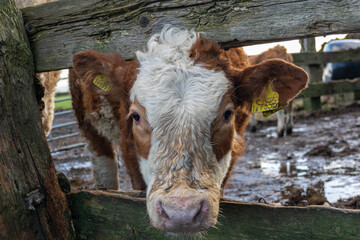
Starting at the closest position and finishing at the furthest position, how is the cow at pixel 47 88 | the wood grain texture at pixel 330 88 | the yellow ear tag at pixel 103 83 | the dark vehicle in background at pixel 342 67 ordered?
1. the yellow ear tag at pixel 103 83
2. the cow at pixel 47 88
3. the wood grain texture at pixel 330 88
4. the dark vehicle in background at pixel 342 67

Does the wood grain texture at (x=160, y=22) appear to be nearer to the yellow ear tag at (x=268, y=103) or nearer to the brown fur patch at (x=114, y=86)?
the brown fur patch at (x=114, y=86)

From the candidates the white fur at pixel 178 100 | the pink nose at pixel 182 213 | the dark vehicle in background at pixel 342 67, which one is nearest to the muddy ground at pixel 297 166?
the white fur at pixel 178 100

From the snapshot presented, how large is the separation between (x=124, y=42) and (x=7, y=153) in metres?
0.96

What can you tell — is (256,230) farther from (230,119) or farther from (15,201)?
(15,201)

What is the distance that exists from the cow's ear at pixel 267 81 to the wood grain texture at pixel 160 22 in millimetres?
339

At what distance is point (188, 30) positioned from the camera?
231cm

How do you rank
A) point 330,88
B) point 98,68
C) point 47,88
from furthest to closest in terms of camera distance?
point 330,88 → point 47,88 → point 98,68

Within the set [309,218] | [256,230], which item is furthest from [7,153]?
[309,218]

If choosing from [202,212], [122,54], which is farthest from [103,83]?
[202,212]

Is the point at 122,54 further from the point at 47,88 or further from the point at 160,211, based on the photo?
the point at 47,88

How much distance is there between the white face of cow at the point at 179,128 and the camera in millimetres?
1872

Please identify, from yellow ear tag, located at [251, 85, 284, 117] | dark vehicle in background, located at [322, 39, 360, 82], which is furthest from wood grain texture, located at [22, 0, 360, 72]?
dark vehicle in background, located at [322, 39, 360, 82]

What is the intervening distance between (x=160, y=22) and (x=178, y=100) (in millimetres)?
492

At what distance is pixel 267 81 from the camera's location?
2.62m
